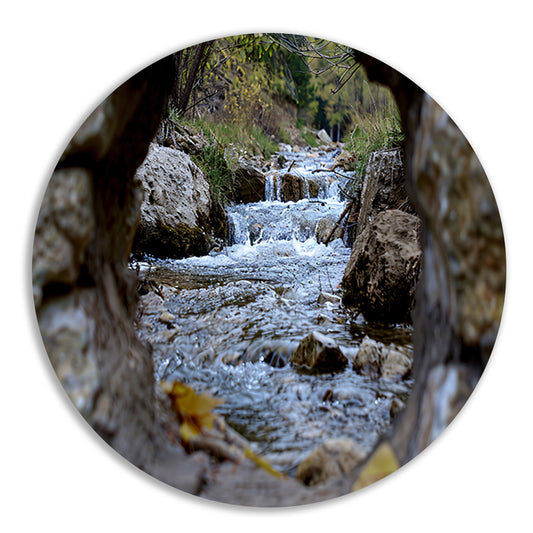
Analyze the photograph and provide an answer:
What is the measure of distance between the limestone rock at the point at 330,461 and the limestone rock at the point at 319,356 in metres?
0.16

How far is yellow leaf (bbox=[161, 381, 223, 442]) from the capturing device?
0.78 m

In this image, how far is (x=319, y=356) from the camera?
0.88 m

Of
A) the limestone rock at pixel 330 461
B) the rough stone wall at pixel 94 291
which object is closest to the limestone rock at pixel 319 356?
the limestone rock at pixel 330 461

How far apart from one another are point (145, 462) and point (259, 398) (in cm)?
29

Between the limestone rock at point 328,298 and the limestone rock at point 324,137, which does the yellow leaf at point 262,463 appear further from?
the limestone rock at point 324,137

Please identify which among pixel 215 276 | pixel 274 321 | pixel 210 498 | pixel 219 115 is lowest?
pixel 210 498

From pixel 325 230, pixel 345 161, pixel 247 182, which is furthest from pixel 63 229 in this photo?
pixel 345 161

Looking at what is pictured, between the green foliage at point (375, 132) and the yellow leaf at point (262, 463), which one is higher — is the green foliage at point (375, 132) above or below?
above

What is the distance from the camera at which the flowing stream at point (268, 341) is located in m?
0.77

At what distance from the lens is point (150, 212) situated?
137 cm

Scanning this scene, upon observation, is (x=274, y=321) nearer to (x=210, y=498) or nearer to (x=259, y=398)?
(x=259, y=398)

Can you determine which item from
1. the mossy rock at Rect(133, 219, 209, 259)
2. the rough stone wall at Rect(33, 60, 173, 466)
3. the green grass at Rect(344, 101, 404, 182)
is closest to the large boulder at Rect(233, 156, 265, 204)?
the mossy rock at Rect(133, 219, 209, 259)

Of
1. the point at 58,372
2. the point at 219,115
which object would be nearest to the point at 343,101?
the point at 219,115

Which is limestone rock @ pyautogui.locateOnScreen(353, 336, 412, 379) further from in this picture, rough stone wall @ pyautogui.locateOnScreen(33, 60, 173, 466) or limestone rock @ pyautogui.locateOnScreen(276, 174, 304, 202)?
limestone rock @ pyautogui.locateOnScreen(276, 174, 304, 202)
